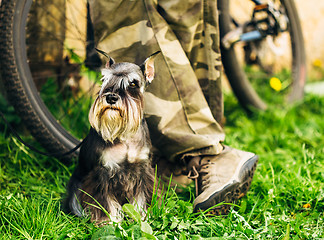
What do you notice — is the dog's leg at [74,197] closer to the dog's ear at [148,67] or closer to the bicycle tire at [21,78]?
the bicycle tire at [21,78]

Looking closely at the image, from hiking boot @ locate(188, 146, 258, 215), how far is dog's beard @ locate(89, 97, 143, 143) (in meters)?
0.53

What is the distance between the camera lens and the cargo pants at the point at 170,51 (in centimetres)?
187

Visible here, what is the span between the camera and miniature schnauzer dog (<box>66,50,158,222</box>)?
57.7 inches

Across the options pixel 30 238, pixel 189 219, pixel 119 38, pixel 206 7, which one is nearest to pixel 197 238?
pixel 189 219

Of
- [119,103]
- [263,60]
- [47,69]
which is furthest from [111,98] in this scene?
[263,60]

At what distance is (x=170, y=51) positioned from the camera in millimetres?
1909

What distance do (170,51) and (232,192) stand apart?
32.6 inches

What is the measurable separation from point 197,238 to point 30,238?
0.73m

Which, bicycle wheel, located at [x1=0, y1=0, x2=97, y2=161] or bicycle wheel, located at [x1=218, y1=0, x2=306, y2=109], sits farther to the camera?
bicycle wheel, located at [x1=218, y1=0, x2=306, y2=109]

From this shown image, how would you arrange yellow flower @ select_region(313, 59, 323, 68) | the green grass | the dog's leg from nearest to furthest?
the green grass < the dog's leg < yellow flower @ select_region(313, 59, 323, 68)

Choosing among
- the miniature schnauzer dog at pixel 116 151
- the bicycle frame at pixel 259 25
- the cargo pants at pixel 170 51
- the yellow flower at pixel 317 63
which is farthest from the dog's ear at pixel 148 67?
the yellow flower at pixel 317 63

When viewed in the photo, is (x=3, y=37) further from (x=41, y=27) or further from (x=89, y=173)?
(x=89, y=173)

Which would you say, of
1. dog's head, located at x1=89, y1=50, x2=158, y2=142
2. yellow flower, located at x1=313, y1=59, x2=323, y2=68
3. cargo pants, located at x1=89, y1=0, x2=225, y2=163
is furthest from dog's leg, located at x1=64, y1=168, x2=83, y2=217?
yellow flower, located at x1=313, y1=59, x2=323, y2=68

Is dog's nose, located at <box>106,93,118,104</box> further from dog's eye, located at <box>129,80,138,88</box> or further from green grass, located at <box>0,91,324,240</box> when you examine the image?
green grass, located at <box>0,91,324,240</box>
